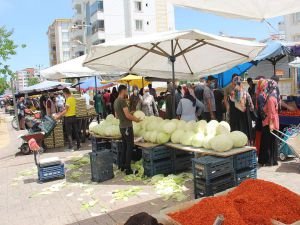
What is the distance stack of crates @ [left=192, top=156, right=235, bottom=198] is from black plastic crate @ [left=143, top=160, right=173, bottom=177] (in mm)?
1617

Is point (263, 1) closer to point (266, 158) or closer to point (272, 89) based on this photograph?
point (272, 89)

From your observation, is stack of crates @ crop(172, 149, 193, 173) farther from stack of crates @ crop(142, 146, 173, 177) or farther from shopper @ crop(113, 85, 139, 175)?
→ shopper @ crop(113, 85, 139, 175)

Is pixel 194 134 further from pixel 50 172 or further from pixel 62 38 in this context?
pixel 62 38

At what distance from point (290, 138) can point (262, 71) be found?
49.7 ft

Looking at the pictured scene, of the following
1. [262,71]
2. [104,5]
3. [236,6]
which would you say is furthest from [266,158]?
[104,5]

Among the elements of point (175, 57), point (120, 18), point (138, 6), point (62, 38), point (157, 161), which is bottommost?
point (157, 161)

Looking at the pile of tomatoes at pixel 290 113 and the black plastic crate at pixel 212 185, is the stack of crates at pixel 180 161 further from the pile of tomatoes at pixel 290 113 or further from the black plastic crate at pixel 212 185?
the pile of tomatoes at pixel 290 113

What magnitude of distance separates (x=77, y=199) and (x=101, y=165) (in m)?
1.20

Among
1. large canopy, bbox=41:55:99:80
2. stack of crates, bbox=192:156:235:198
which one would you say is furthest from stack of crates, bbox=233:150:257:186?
large canopy, bbox=41:55:99:80

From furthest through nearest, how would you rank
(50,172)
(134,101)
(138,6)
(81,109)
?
(138,6) < (134,101) < (81,109) < (50,172)

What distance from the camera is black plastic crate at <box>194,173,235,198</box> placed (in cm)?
605

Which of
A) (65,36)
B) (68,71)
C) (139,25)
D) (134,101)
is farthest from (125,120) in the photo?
(65,36)

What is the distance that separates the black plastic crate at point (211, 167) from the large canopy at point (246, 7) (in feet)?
10.1

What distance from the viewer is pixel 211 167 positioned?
6.06 m
